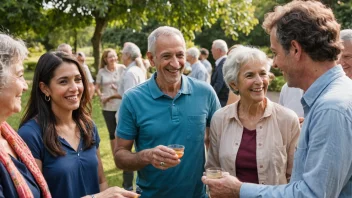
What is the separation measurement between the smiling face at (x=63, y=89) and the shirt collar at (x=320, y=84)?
184 cm

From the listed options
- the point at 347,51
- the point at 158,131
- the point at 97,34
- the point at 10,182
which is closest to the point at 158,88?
the point at 158,131

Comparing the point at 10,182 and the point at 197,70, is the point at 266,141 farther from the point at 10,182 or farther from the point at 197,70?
the point at 197,70

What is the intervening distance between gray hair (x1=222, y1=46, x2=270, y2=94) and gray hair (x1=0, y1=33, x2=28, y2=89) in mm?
1692

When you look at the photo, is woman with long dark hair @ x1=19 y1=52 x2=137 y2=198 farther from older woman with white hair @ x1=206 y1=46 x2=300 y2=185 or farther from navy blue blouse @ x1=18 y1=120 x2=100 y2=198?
older woman with white hair @ x1=206 y1=46 x2=300 y2=185

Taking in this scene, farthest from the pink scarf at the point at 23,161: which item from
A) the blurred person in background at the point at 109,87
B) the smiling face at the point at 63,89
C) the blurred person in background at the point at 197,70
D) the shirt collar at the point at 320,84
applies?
the blurred person in background at the point at 197,70

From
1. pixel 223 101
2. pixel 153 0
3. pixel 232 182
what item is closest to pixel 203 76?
pixel 223 101

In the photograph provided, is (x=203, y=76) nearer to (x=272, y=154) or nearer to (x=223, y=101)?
(x=223, y=101)

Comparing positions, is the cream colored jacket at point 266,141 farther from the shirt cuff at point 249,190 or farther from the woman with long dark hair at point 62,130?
the woman with long dark hair at point 62,130

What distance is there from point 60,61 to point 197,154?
1341 millimetres

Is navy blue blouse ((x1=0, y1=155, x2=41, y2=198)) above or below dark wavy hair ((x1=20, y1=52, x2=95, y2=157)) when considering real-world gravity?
below

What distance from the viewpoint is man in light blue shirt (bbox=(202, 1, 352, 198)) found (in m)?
1.92

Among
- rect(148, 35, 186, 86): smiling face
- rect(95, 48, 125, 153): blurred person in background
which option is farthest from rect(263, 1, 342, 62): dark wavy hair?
rect(95, 48, 125, 153): blurred person in background

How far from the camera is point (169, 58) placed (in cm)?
332

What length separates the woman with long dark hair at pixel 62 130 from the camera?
2.90 meters
